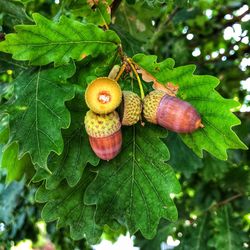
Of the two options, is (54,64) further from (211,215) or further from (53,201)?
(211,215)

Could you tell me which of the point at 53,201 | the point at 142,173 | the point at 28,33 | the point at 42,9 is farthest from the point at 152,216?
the point at 42,9

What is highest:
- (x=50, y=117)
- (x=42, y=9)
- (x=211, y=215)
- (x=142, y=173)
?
(x=50, y=117)

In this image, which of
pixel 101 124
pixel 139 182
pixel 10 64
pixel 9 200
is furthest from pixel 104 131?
pixel 9 200

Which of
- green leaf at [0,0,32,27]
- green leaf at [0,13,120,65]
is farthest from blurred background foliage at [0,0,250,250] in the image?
green leaf at [0,13,120,65]

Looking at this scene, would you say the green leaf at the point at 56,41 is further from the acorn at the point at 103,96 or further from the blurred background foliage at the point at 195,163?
the blurred background foliage at the point at 195,163

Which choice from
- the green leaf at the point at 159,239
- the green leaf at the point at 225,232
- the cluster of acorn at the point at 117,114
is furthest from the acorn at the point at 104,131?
the green leaf at the point at 159,239

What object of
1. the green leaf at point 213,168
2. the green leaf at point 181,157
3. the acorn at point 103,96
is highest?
the acorn at point 103,96
